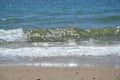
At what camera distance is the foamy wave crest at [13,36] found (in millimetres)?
10563

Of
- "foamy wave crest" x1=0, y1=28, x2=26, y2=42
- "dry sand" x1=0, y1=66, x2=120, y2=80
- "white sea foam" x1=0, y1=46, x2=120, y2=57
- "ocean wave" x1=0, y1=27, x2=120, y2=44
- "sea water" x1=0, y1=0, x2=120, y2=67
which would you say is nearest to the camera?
"dry sand" x1=0, y1=66, x2=120, y2=80

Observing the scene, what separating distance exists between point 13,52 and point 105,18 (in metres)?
8.01


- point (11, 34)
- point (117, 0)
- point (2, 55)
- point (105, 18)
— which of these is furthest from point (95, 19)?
point (117, 0)

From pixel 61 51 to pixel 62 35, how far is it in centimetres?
300

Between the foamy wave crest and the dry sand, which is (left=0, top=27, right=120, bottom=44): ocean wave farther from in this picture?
the dry sand

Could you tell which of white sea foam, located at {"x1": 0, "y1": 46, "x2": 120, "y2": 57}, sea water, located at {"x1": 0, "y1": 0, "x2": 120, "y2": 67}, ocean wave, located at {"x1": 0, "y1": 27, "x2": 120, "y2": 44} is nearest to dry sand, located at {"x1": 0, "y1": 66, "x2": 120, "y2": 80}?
sea water, located at {"x1": 0, "y1": 0, "x2": 120, "y2": 67}

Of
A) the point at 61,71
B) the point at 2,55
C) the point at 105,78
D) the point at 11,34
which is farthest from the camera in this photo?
the point at 11,34

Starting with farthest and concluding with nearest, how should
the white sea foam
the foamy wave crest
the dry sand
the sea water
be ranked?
the foamy wave crest, the white sea foam, the sea water, the dry sand

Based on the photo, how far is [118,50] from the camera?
844cm

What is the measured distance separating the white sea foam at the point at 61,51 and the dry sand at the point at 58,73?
1.47 meters

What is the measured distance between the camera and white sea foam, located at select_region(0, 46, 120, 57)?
806 cm

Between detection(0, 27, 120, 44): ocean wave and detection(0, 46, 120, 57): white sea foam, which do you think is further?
detection(0, 27, 120, 44): ocean wave

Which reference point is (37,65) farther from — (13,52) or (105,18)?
(105,18)

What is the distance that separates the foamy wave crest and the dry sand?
3935mm
